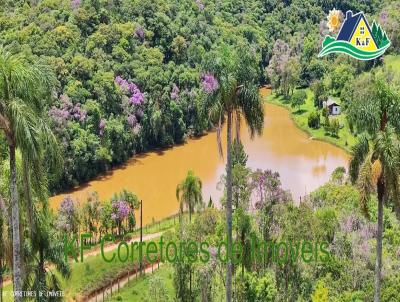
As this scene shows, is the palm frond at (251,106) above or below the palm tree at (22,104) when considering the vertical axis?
below

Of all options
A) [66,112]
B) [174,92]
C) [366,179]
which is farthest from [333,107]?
[366,179]

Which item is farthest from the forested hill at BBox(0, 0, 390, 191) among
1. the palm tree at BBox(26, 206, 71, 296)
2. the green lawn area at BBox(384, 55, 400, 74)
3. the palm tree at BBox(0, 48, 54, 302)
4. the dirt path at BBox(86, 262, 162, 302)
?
the palm tree at BBox(0, 48, 54, 302)

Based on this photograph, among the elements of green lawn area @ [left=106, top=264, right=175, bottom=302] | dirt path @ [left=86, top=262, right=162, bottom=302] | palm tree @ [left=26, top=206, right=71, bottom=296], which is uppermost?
palm tree @ [left=26, top=206, right=71, bottom=296]

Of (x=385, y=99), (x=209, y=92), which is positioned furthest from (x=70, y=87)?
(x=385, y=99)

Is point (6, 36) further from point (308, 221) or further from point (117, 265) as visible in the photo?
point (308, 221)

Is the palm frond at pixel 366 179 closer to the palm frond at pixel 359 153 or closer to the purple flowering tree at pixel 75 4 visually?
the palm frond at pixel 359 153

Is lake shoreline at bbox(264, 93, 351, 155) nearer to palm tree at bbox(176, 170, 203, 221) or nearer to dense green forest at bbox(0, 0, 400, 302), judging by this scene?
dense green forest at bbox(0, 0, 400, 302)

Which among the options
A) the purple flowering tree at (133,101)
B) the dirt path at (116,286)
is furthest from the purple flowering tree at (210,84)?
the purple flowering tree at (133,101)
